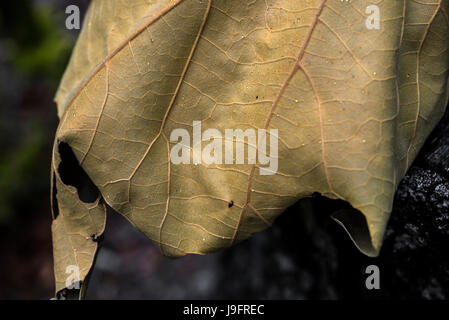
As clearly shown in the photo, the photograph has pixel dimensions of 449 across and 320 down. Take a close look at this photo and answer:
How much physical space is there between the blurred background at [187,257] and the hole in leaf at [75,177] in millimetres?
662

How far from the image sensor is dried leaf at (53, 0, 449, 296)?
706mm

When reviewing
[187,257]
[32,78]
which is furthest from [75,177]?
[32,78]

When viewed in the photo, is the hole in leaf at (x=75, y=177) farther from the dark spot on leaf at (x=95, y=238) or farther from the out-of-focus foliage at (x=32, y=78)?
the out-of-focus foliage at (x=32, y=78)

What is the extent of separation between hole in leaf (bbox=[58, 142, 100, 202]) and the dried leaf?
0.02m

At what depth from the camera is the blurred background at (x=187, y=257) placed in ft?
3.00

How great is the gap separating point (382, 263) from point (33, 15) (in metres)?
3.06

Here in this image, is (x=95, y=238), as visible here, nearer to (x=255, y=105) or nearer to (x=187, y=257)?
(x=255, y=105)

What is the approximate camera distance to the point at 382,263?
3.46ft

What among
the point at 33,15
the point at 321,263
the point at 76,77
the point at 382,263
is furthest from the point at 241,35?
the point at 33,15

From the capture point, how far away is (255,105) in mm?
750

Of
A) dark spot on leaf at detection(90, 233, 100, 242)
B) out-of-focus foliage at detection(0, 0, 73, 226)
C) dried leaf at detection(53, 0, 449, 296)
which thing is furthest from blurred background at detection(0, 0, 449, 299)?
dark spot on leaf at detection(90, 233, 100, 242)

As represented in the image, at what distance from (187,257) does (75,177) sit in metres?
2.17

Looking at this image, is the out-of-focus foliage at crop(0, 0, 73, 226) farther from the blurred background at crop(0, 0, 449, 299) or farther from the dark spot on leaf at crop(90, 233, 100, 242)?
the dark spot on leaf at crop(90, 233, 100, 242)
